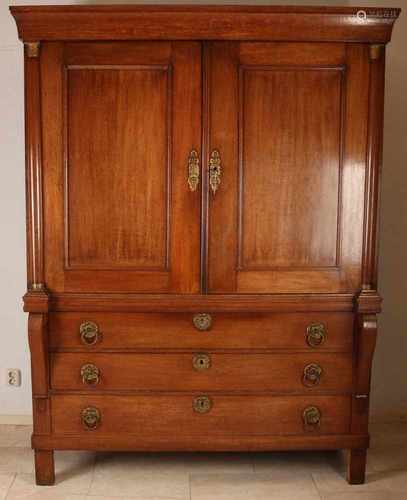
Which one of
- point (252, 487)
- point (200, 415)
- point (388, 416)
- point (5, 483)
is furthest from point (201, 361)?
point (388, 416)

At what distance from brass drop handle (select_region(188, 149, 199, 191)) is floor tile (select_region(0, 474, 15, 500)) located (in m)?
1.42

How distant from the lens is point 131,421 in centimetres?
258

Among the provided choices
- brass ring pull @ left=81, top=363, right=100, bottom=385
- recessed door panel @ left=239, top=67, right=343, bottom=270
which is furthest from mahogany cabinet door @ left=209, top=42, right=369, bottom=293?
brass ring pull @ left=81, top=363, right=100, bottom=385

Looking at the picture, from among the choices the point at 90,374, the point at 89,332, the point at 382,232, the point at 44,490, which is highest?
the point at 382,232

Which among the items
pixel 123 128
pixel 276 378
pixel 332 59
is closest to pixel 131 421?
pixel 276 378

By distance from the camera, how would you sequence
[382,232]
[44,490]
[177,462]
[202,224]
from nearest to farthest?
[202,224], [44,490], [177,462], [382,232]

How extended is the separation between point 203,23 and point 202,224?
0.74 metres

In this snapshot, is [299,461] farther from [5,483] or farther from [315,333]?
[5,483]

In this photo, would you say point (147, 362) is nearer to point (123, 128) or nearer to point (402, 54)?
point (123, 128)

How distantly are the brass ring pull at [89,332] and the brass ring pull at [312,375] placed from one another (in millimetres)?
839

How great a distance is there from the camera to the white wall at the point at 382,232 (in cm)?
310

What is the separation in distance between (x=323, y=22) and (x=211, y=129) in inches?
22.4

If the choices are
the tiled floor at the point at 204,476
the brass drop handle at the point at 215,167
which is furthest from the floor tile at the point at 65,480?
the brass drop handle at the point at 215,167

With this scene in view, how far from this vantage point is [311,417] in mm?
2582
